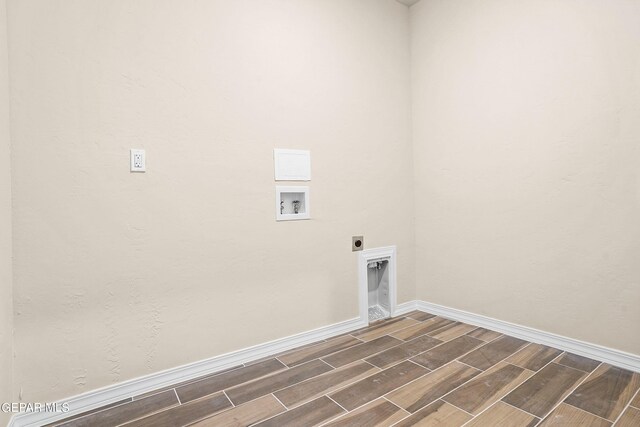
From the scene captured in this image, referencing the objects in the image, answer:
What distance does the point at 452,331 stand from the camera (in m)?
2.50

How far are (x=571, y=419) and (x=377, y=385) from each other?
0.84m

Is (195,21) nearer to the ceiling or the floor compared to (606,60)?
nearer to the ceiling

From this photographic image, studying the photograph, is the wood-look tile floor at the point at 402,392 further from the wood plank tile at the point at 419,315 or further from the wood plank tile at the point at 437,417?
the wood plank tile at the point at 419,315

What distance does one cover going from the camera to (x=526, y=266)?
233 cm

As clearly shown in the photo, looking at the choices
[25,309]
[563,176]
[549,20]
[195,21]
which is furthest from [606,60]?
[25,309]

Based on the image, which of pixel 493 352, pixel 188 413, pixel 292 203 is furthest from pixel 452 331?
pixel 188 413

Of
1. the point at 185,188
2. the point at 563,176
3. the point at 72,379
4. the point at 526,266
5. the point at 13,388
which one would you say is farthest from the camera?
the point at 526,266

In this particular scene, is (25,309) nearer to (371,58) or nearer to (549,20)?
(371,58)

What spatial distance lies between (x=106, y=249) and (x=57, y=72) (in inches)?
32.7

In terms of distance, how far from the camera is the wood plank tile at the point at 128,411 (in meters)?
1.54

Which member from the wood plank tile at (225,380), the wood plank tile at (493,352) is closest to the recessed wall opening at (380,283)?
the wood plank tile at (493,352)

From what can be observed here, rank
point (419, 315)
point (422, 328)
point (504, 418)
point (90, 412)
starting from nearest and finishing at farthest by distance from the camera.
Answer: point (504, 418), point (90, 412), point (422, 328), point (419, 315)

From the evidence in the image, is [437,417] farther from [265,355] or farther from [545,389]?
[265,355]

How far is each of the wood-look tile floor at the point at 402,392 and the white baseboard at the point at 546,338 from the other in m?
0.06
